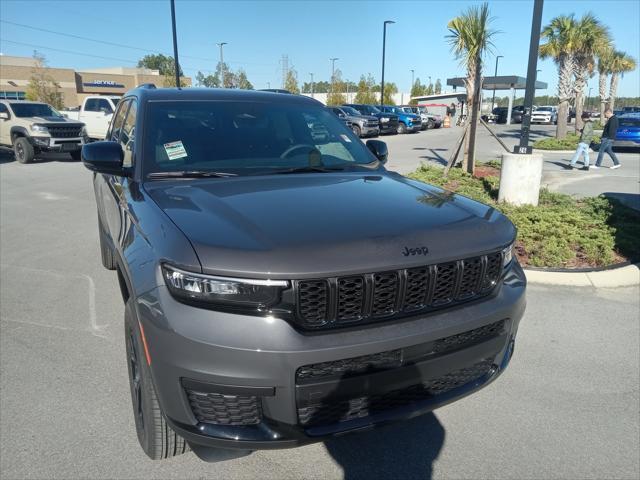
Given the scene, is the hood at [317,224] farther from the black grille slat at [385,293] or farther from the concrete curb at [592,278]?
the concrete curb at [592,278]

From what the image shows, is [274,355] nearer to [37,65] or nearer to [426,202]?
[426,202]

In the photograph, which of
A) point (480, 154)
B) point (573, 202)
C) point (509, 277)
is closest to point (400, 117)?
point (480, 154)

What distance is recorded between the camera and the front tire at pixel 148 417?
7.18 feet

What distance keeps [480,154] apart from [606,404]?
48.9 ft

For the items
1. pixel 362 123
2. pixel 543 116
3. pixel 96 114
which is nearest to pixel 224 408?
pixel 96 114

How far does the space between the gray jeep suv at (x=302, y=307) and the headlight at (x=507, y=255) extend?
0.02 meters

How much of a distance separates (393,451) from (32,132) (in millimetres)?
16826

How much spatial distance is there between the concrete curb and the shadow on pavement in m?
2.98

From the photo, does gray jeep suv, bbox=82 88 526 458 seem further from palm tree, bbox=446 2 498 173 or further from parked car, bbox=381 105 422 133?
parked car, bbox=381 105 422 133

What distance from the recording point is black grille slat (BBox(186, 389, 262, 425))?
1915mm

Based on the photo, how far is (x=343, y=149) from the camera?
12.3 ft

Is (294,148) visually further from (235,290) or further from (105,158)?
(235,290)

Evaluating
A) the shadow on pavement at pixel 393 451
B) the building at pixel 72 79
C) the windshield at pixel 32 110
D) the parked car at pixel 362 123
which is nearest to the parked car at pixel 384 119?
the parked car at pixel 362 123

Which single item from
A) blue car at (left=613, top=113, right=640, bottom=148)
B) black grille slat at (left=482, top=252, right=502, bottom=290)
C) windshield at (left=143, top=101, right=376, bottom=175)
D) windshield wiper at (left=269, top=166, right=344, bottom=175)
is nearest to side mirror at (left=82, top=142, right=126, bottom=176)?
windshield at (left=143, top=101, right=376, bottom=175)
